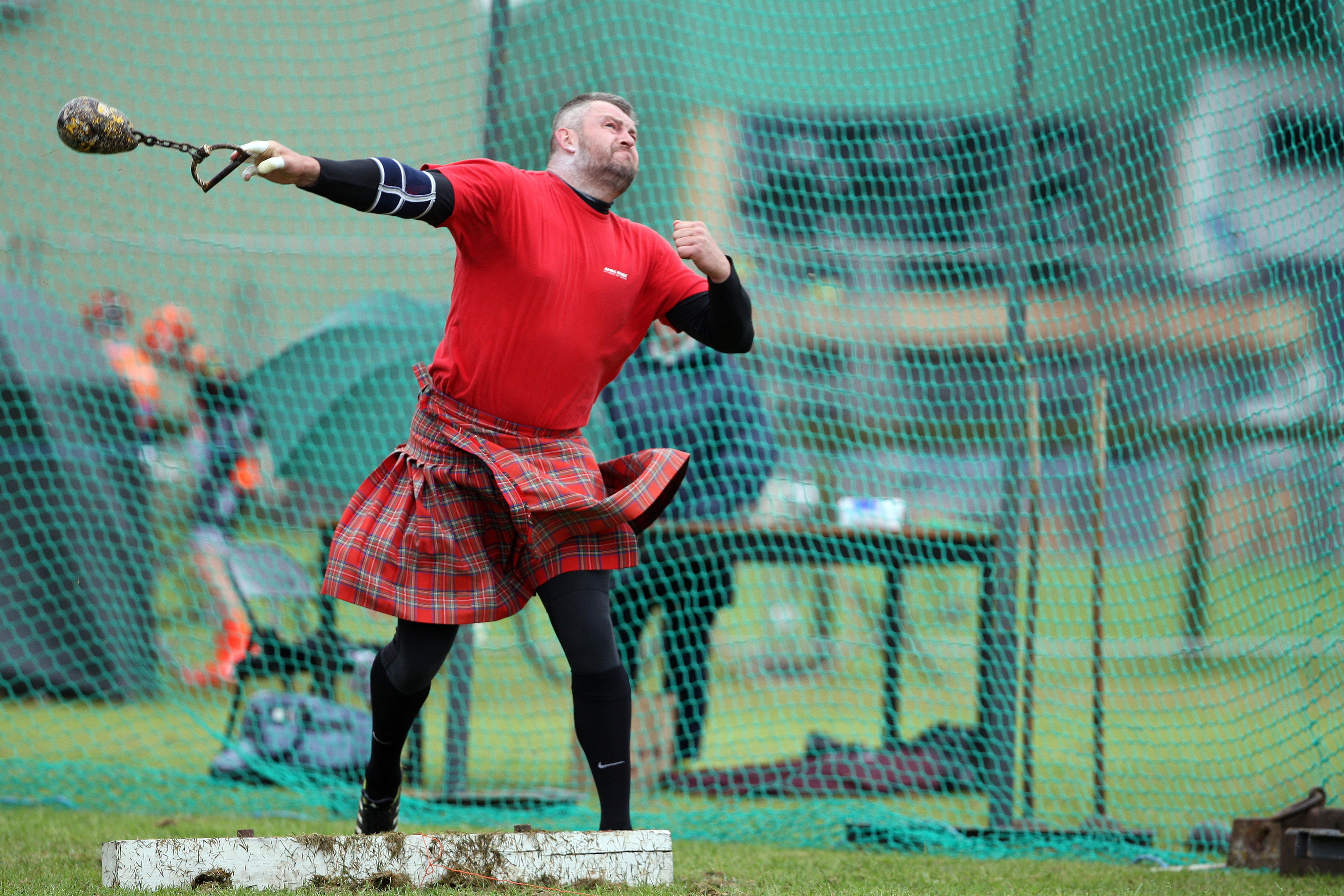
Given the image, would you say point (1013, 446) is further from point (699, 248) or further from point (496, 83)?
point (496, 83)

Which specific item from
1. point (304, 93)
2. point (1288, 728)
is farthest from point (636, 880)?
point (304, 93)

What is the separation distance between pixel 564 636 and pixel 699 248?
85 centimetres

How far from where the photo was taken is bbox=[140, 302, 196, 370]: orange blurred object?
5.55m

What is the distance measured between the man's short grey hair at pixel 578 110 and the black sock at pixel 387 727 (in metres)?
1.24

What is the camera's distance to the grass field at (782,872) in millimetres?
2666

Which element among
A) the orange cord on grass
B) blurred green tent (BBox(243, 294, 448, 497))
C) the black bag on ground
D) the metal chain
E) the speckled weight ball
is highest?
the speckled weight ball

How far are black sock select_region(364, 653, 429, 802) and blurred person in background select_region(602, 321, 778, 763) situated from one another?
1.73 m

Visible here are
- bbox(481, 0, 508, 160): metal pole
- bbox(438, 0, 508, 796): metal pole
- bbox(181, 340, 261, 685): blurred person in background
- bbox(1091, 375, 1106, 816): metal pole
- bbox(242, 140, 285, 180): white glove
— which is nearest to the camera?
bbox(242, 140, 285, 180): white glove

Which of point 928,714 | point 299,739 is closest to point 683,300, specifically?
point 299,739

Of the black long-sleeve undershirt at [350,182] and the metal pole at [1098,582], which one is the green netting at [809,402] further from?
the black long-sleeve undershirt at [350,182]

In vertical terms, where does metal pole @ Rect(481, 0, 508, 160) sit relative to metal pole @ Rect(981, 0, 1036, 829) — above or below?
above

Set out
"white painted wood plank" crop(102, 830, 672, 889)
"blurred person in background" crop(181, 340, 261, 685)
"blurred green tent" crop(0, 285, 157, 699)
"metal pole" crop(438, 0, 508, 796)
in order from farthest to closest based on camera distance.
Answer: "blurred green tent" crop(0, 285, 157, 699) < "blurred person in background" crop(181, 340, 261, 685) < "metal pole" crop(438, 0, 508, 796) < "white painted wood plank" crop(102, 830, 672, 889)

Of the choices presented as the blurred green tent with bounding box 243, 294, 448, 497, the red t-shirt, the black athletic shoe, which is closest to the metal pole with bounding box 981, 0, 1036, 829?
the red t-shirt

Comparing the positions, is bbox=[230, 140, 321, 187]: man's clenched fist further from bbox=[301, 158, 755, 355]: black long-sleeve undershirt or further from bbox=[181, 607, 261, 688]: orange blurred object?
bbox=[181, 607, 261, 688]: orange blurred object
